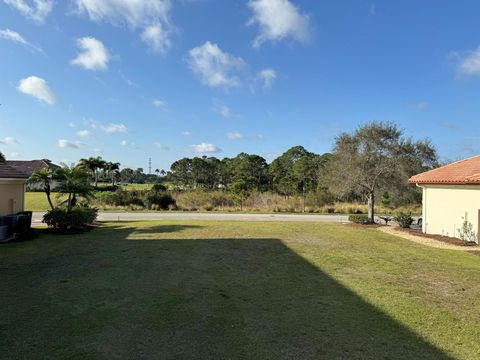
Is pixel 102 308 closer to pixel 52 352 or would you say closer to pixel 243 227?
pixel 52 352

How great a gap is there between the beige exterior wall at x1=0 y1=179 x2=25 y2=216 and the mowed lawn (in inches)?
149

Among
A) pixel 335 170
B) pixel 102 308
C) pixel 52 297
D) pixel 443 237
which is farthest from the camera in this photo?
pixel 335 170

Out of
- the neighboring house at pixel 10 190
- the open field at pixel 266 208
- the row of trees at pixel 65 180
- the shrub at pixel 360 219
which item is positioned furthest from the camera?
the open field at pixel 266 208

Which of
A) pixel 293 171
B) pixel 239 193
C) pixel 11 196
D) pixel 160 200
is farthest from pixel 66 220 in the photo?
pixel 293 171

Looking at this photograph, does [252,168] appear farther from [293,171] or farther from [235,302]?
[235,302]

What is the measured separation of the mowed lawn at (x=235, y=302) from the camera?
15.1ft

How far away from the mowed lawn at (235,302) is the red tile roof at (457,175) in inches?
150

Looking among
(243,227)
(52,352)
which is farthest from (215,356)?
(243,227)

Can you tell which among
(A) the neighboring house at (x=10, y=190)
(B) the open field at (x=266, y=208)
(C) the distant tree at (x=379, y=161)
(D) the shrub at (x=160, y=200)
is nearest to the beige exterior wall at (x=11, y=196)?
(A) the neighboring house at (x=10, y=190)

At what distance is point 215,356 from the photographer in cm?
432

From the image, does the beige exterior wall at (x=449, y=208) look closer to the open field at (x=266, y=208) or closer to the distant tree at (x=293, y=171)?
the open field at (x=266, y=208)

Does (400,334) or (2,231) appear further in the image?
(2,231)

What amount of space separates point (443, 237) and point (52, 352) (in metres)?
15.5

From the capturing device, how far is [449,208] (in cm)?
1529
